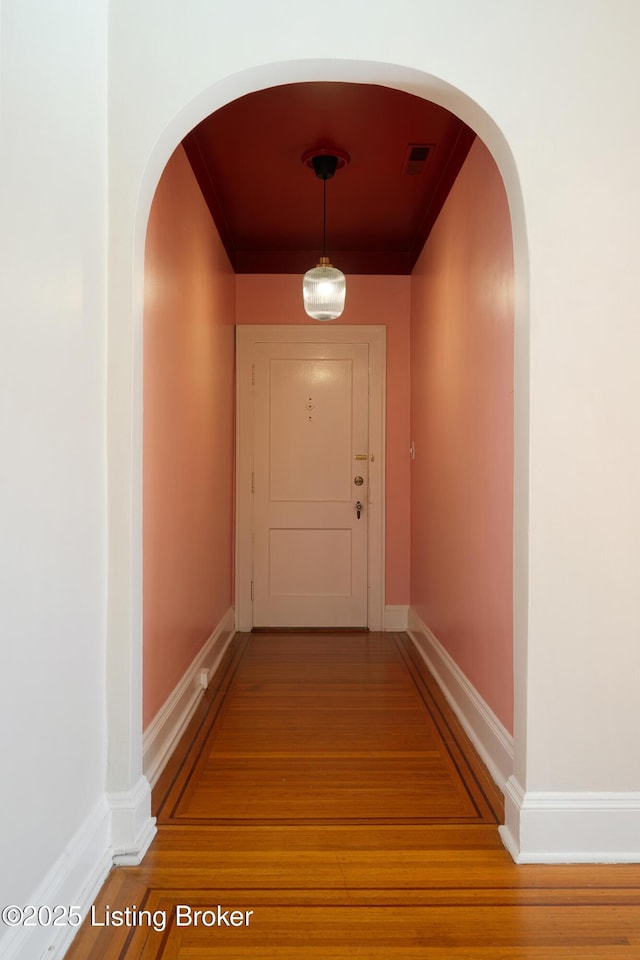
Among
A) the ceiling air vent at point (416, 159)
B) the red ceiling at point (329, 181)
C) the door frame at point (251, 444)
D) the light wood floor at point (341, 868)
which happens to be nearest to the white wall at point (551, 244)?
the light wood floor at point (341, 868)

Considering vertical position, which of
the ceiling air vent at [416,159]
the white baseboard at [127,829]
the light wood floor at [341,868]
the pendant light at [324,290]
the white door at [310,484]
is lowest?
the light wood floor at [341,868]

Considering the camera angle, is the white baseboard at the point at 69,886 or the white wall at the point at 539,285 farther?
the white wall at the point at 539,285

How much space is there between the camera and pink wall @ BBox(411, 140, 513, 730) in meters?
2.59

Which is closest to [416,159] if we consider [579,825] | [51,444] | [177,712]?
[51,444]

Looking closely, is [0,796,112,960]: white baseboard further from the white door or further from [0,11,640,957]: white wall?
the white door

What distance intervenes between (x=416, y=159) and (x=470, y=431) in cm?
148

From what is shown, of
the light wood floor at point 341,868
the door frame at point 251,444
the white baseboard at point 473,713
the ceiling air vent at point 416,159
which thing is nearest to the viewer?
the light wood floor at point 341,868

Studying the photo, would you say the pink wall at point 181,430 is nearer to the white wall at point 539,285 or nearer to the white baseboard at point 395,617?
the white wall at point 539,285

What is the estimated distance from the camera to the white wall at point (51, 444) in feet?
4.71

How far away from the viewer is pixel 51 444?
1657 millimetres

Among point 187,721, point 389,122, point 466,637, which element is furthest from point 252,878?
point 389,122

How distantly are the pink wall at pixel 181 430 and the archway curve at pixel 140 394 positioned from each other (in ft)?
1.19

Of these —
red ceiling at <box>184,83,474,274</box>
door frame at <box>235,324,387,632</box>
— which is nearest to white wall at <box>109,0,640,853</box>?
red ceiling at <box>184,83,474,274</box>

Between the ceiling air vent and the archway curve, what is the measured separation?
1277mm
